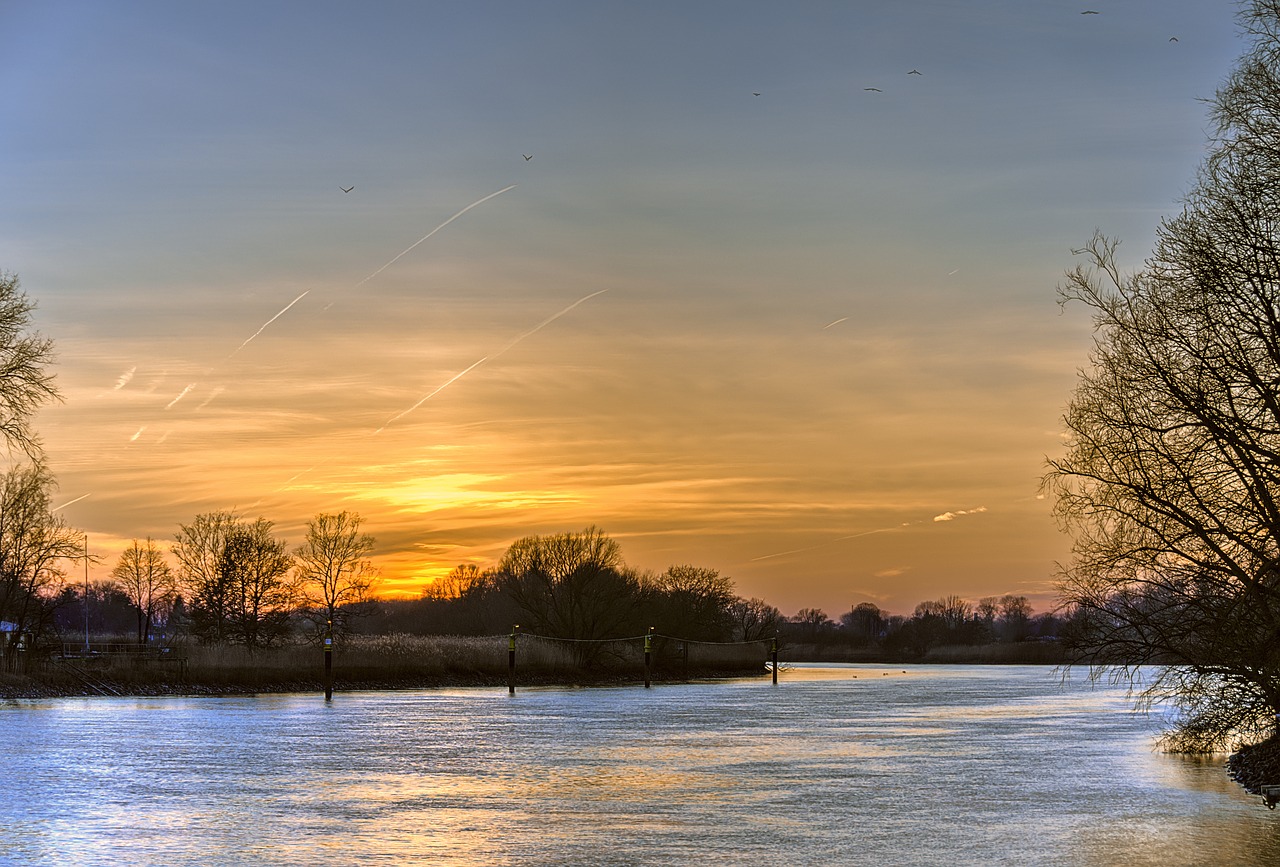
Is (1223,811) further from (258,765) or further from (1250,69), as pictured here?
(258,765)

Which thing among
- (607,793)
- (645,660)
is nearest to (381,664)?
(645,660)

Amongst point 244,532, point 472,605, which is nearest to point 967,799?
point 244,532

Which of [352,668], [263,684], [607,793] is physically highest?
[607,793]

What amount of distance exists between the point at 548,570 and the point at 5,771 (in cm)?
5070

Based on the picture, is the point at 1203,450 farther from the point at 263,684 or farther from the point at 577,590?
the point at 577,590

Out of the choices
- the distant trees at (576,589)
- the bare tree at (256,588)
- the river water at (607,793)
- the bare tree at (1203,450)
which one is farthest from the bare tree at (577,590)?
the bare tree at (1203,450)

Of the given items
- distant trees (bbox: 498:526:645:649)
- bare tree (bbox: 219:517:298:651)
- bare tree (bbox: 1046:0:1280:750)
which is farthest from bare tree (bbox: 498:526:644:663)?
bare tree (bbox: 1046:0:1280:750)

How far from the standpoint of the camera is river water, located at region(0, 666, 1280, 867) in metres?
10.5

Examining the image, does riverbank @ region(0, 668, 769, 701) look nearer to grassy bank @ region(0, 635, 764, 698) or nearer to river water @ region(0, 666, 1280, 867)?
grassy bank @ region(0, 635, 764, 698)

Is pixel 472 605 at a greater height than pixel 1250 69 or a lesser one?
lesser

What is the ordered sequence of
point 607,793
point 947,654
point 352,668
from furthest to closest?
point 947,654 → point 352,668 → point 607,793

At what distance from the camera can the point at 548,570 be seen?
66.3 metres

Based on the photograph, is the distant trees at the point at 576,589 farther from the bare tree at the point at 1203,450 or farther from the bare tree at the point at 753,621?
the bare tree at the point at 1203,450

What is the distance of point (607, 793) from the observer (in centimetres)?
1432
